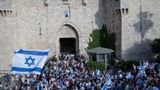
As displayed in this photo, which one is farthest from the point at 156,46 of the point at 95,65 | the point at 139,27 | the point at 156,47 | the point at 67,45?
the point at 67,45

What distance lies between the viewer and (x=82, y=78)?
34.6 metres

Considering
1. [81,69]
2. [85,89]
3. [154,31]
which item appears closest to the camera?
[85,89]

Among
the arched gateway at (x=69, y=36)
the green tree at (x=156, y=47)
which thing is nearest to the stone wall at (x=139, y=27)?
the green tree at (x=156, y=47)

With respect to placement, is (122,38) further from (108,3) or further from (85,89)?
(85,89)

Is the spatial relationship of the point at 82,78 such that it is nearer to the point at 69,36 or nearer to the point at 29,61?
the point at 29,61

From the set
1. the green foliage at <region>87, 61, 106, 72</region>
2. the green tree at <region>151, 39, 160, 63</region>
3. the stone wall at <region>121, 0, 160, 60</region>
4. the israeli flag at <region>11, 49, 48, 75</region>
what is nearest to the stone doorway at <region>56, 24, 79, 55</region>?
the stone wall at <region>121, 0, 160, 60</region>

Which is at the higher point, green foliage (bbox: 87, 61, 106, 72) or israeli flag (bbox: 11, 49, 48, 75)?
israeli flag (bbox: 11, 49, 48, 75)

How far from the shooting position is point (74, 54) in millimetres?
45938

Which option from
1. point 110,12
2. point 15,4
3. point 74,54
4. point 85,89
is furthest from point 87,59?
point 85,89

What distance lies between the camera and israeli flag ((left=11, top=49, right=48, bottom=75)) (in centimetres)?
2297

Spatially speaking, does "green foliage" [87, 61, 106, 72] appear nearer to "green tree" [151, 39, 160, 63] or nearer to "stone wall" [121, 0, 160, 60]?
"stone wall" [121, 0, 160, 60]

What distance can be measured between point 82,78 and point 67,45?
13386 mm

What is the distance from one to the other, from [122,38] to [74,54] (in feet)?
18.2

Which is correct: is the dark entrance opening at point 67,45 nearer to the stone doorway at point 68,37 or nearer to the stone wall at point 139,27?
the stone doorway at point 68,37
